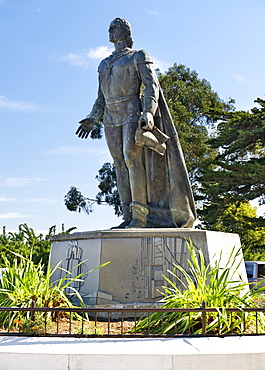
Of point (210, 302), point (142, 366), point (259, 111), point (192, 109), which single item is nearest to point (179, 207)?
point (210, 302)

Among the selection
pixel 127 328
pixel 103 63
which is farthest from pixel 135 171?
pixel 127 328

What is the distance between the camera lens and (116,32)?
Result: 710 centimetres

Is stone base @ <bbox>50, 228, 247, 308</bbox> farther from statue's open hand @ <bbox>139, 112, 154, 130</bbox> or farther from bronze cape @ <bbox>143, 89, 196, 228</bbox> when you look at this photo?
statue's open hand @ <bbox>139, 112, 154, 130</bbox>

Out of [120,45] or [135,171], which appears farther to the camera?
[120,45]

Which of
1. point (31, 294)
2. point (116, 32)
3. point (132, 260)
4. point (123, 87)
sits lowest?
point (31, 294)

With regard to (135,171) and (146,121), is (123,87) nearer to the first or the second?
(146,121)

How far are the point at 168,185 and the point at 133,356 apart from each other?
3738 mm

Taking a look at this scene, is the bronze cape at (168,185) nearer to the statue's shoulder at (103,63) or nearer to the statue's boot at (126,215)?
the statue's boot at (126,215)

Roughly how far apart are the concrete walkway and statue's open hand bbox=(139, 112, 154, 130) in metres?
3.39

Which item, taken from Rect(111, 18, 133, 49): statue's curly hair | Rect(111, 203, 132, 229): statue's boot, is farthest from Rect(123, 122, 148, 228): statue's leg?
Rect(111, 18, 133, 49): statue's curly hair

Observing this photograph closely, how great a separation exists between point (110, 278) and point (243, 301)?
6.19 feet

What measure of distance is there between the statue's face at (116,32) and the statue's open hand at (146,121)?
1368mm

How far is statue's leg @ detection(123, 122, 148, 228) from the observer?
6.73m

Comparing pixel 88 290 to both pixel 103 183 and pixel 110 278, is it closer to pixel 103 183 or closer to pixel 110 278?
pixel 110 278
